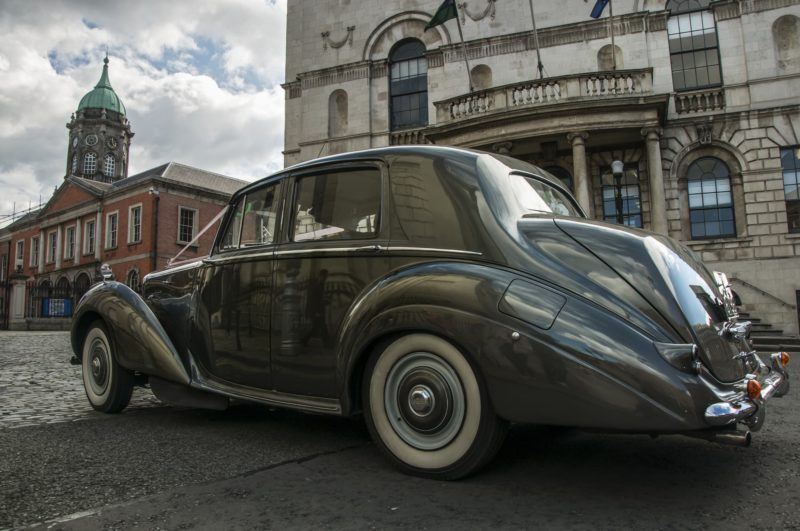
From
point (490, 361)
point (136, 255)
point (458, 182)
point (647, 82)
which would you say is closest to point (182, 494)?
point (490, 361)

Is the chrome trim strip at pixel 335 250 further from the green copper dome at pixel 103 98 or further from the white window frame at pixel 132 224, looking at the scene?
the green copper dome at pixel 103 98

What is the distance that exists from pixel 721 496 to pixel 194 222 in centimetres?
3592

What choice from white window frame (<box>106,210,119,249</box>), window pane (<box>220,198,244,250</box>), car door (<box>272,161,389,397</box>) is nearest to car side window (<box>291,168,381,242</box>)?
car door (<box>272,161,389,397</box>)

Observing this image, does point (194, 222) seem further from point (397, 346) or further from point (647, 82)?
point (397, 346)

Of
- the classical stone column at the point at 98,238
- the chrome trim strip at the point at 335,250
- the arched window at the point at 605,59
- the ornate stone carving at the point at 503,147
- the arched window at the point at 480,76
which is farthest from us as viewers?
the classical stone column at the point at 98,238

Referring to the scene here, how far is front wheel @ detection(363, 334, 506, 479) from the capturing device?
2.58 m

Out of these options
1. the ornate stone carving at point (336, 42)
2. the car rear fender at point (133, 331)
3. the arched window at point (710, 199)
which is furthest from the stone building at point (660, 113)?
the car rear fender at point (133, 331)

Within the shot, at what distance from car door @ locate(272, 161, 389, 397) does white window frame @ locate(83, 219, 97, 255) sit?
39.2m

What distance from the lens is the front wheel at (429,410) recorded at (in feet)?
8.46

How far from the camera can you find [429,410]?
270 centimetres

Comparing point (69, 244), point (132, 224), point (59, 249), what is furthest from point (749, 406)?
point (59, 249)

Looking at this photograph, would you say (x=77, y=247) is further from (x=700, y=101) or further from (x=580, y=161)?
(x=700, y=101)

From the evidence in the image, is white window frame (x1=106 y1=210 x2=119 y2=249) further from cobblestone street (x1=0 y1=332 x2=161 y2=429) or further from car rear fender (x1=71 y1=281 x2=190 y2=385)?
car rear fender (x1=71 y1=281 x2=190 y2=385)

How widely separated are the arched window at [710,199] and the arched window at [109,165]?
7223 centimetres
